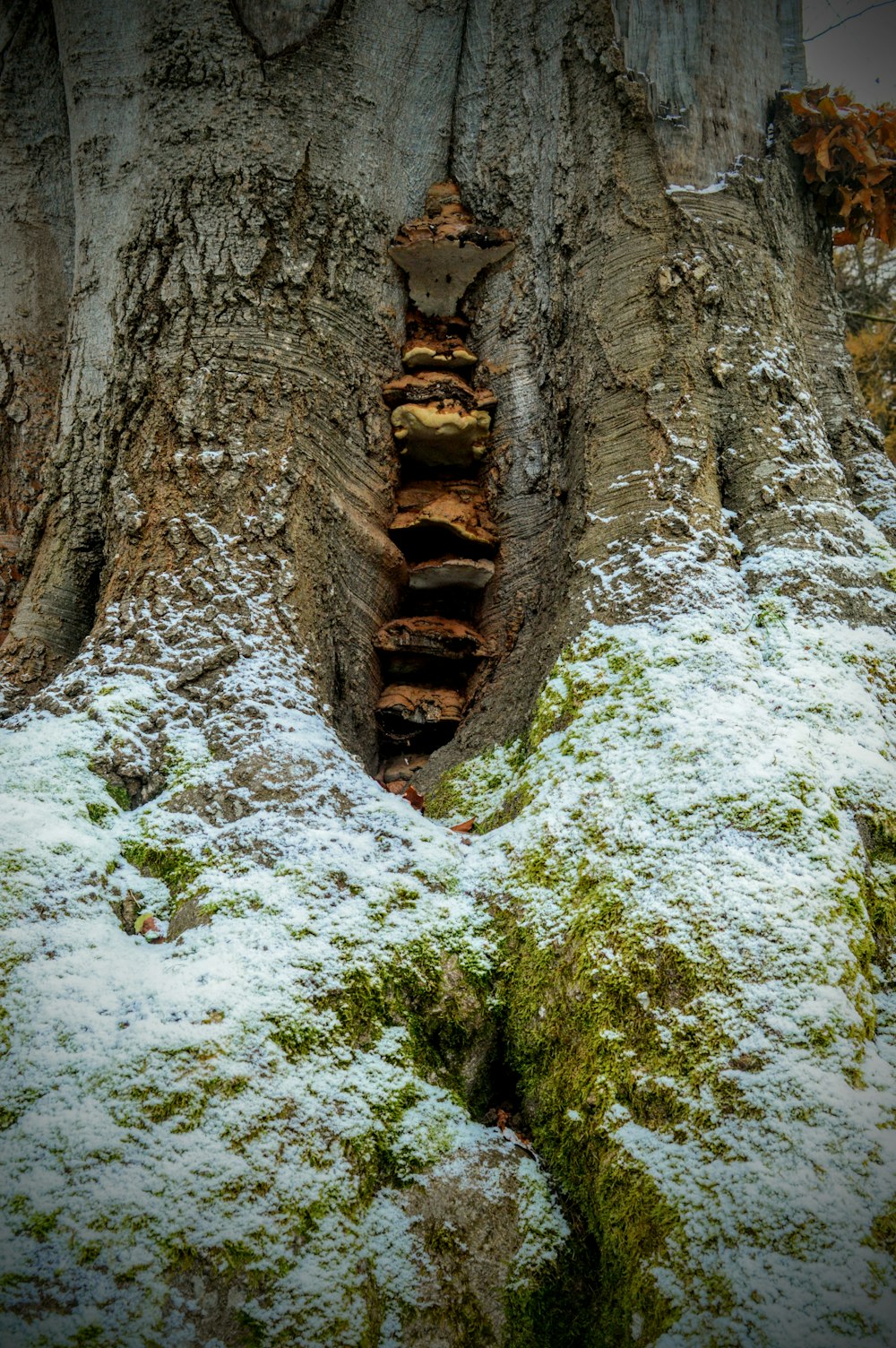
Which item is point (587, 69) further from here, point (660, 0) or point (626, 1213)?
point (626, 1213)

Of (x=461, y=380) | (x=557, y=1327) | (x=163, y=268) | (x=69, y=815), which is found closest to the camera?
(x=557, y=1327)

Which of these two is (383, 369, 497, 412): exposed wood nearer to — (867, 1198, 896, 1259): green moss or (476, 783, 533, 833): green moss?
(476, 783, 533, 833): green moss

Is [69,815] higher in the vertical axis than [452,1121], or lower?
higher

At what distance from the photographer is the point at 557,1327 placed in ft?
5.80

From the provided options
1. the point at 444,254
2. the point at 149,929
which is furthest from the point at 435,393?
the point at 149,929

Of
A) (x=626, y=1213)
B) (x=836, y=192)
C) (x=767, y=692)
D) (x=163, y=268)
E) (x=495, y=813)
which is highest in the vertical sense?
(x=836, y=192)

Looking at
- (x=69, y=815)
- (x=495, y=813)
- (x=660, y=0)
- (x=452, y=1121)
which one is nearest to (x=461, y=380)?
(x=660, y=0)

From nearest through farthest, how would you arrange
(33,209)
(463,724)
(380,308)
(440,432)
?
(463,724)
(440,432)
(380,308)
(33,209)

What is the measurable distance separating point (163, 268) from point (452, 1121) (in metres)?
3.24

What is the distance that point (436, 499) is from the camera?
11.9 ft

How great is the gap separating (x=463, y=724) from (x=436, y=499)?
98 centimetres

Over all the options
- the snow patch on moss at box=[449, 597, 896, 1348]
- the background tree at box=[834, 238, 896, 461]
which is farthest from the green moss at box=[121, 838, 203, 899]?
the background tree at box=[834, 238, 896, 461]

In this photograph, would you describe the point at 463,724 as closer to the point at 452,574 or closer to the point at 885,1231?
the point at 452,574

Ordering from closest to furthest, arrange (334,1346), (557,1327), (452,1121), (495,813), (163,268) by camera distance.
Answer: (334,1346) < (557,1327) < (452,1121) < (495,813) < (163,268)
